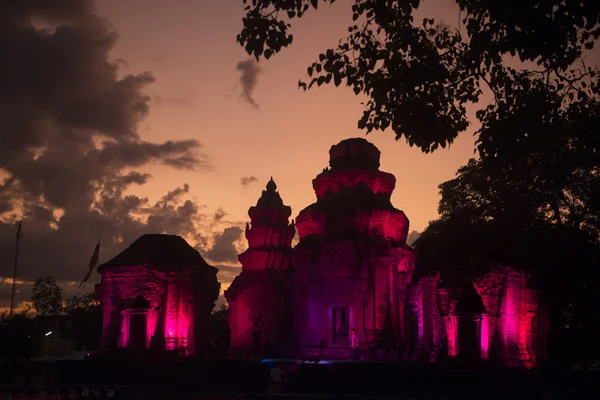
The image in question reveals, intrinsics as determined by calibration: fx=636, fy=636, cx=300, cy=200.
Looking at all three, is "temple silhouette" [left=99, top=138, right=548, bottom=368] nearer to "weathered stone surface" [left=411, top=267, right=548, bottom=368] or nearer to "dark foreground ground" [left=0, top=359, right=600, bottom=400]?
"weathered stone surface" [left=411, top=267, right=548, bottom=368]

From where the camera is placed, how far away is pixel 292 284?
3659 cm

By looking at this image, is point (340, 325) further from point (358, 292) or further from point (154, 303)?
point (154, 303)

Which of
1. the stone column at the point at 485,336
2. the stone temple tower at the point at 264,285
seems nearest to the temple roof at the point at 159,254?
the stone temple tower at the point at 264,285

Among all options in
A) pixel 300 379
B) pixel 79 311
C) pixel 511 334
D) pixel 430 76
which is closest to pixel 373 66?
pixel 430 76

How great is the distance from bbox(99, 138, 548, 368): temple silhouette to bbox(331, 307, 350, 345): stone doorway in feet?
0.19

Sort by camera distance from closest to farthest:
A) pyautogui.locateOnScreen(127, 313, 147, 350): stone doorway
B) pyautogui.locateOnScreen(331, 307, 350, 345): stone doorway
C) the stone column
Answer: the stone column → pyautogui.locateOnScreen(331, 307, 350, 345): stone doorway → pyautogui.locateOnScreen(127, 313, 147, 350): stone doorway

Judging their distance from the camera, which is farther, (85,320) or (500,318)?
(85,320)

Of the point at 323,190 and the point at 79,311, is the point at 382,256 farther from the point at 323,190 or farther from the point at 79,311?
the point at 79,311

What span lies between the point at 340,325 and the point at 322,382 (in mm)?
12685

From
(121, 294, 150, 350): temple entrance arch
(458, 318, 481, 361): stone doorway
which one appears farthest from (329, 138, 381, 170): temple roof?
(121, 294, 150, 350): temple entrance arch

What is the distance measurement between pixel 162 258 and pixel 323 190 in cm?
1017

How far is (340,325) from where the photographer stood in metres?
34.1

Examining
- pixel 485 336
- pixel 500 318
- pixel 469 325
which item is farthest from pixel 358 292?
pixel 500 318

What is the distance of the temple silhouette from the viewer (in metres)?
28.8
